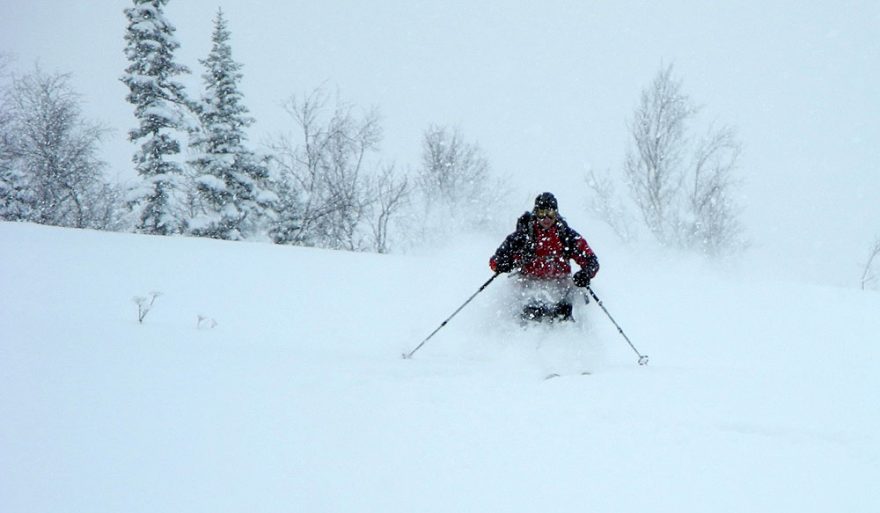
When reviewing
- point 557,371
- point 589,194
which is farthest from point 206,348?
point 589,194

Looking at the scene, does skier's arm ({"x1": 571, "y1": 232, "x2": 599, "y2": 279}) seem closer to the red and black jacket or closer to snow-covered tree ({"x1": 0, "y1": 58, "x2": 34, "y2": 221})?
the red and black jacket

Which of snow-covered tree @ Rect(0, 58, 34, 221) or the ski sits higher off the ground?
snow-covered tree @ Rect(0, 58, 34, 221)

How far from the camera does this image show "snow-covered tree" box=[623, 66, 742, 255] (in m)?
23.9

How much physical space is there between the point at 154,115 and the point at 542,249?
17.1m

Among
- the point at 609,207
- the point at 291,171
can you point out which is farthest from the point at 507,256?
the point at 291,171

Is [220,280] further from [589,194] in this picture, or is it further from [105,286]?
[589,194]

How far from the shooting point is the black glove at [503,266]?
23.6 ft

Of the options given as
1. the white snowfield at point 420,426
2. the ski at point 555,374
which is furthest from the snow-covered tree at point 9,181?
the ski at point 555,374

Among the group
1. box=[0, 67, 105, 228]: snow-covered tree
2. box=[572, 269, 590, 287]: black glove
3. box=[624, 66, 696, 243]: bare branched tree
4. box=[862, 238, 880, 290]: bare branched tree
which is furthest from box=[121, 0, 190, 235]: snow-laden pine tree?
box=[862, 238, 880, 290]: bare branched tree

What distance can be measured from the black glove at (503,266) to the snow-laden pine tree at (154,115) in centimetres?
1565

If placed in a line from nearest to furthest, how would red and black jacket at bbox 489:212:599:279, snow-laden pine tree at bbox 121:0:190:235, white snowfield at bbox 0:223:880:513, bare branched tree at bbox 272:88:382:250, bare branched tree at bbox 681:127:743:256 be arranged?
white snowfield at bbox 0:223:880:513
red and black jacket at bbox 489:212:599:279
snow-laden pine tree at bbox 121:0:190:235
bare branched tree at bbox 681:127:743:256
bare branched tree at bbox 272:88:382:250

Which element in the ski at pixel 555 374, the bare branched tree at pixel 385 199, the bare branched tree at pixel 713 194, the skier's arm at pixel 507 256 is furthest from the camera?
the bare branched tree at pixel 385 199

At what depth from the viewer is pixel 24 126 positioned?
26406 mm

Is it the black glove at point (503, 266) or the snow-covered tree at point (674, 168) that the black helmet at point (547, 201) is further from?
the snow-covered tree at point (674, 168)
